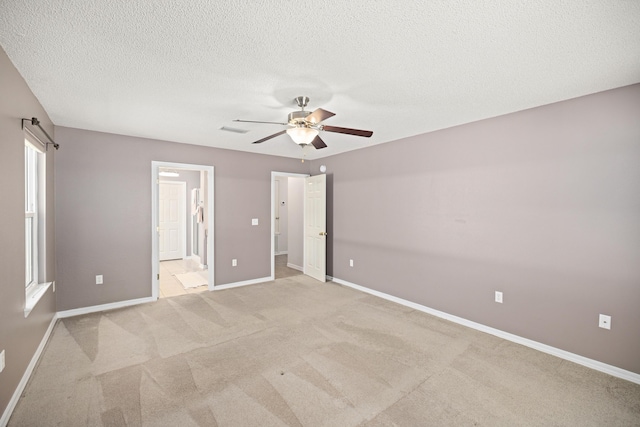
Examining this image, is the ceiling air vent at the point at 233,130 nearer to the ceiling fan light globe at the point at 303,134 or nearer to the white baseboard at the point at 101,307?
the ceiling fan light globe at the point at 303,134

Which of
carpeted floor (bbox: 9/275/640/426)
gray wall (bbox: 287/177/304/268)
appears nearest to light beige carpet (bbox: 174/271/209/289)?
carpeted floor (bbox: 9/275/640/426)

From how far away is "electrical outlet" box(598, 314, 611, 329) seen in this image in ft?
8.38

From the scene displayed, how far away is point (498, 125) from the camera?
324cm

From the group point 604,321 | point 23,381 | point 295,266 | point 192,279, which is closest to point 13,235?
point 23,381

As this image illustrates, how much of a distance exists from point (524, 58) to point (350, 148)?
3.13 meters

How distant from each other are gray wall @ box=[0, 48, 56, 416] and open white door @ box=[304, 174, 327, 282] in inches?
155

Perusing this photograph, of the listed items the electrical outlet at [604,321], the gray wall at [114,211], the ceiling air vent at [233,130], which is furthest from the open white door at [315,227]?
the electrical outlet at [604,321]

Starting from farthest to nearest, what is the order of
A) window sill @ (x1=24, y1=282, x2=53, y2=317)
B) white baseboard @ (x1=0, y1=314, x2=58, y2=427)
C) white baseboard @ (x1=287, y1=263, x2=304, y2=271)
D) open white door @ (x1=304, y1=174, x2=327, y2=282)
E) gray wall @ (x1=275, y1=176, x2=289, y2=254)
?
gray wall @ (x1=275, y1=176, x2=289, y2=254) → white baseboard @ (x1=287, y1=263, x2=304, y2=271) → open white door @ (x1=304, y1=174, x2=327, y2=282) → window sill @ (x1=24, y1=282, x2=53, y2=317) → white baseboard @ (x1=0, y1=314, x2=58, y2=427)

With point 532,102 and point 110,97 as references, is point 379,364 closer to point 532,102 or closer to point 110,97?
point 532,102

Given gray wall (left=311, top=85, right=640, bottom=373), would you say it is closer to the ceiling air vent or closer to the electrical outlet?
the electrical outlet

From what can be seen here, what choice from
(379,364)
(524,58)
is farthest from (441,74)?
(379,364)

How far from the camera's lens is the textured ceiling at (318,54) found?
1.56 metres

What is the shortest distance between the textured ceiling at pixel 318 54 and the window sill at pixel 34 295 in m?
1.88

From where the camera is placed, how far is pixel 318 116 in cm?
238
